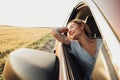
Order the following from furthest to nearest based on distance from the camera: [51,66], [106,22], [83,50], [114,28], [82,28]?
1. [82,28]
2. [83,50]
3. [51,66]
4. [106,22]
5. [114,28]

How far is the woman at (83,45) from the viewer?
3.35m

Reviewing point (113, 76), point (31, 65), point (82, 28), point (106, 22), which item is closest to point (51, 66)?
point (31, 65)

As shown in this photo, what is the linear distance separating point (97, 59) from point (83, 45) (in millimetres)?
1439

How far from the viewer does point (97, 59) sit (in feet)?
7.41

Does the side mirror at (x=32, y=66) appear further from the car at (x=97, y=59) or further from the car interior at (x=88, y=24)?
the car interior at (x=88, y=24)

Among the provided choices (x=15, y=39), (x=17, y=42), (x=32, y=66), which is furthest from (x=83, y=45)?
(x=15, y=39)

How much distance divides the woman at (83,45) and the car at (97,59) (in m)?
0.09

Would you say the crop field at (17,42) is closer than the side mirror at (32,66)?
No

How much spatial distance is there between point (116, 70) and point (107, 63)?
13cm

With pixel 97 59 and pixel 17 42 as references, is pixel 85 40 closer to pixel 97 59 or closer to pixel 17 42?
pixel 97 59

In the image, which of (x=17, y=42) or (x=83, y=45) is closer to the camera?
(x=83, y=45)

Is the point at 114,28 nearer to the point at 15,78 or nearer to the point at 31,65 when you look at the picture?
the point at 31,65

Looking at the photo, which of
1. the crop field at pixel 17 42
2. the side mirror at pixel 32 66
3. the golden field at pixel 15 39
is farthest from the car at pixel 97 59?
the golden field at pixel 15 39

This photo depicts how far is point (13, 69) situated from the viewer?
111 inches
